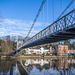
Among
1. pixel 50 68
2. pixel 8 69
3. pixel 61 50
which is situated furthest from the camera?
pixel 61 50

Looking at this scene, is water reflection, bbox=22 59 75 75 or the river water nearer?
the river water

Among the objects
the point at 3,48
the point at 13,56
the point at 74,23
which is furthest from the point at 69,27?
the point at 3,48

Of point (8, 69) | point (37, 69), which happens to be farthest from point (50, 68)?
point (8, 69)

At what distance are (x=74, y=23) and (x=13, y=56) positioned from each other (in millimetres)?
46011

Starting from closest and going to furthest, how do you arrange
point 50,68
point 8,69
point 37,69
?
point 37,69
point 8,69
point 50,68

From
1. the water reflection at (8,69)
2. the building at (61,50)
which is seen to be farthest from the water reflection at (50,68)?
the building at (61,50)

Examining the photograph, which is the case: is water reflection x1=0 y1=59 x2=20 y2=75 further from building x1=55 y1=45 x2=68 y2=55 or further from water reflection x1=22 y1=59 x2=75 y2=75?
building x1=55 y1=45 x2=68 y2=55

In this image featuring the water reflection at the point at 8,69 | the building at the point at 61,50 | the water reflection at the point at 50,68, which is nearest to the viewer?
the water reflection at the point at 8,69

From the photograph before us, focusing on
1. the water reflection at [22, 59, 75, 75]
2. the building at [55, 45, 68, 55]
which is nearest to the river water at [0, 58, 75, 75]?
the water reflection at [22, 59, 75, 75]

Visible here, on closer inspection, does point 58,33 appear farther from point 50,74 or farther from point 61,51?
point 61,51

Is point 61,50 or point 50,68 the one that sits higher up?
point 61,50

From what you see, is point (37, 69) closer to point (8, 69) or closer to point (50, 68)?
point (50, 68)

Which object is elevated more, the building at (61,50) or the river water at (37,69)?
the building at (61,50)

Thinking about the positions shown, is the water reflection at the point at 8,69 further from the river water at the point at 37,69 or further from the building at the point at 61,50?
the building at the point at 61,50
